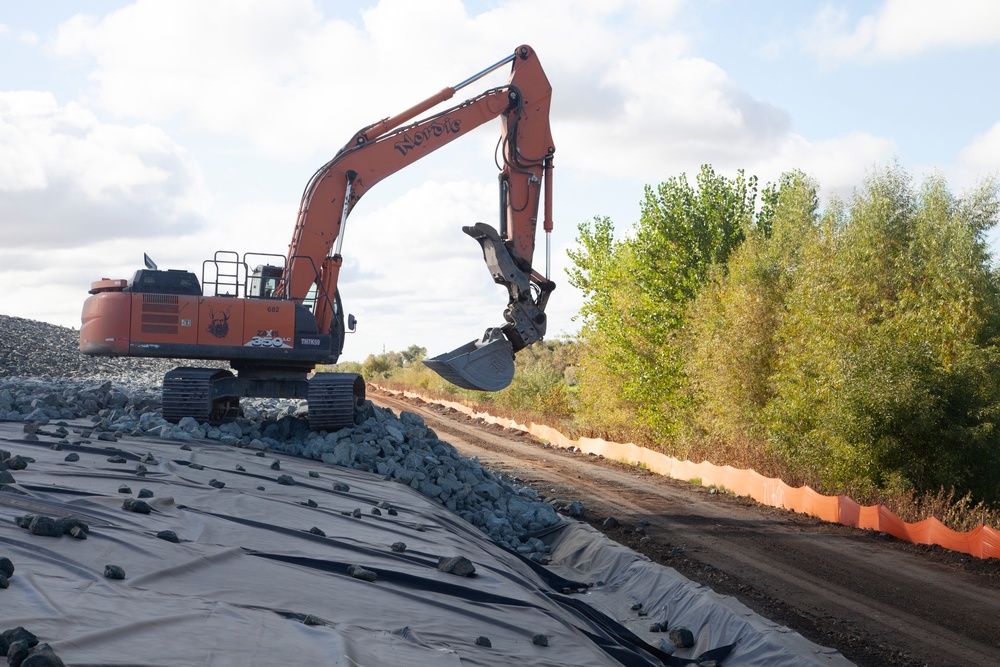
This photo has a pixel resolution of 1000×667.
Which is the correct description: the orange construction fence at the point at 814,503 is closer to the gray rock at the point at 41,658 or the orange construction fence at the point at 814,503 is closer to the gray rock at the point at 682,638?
the gray rock at the point at 682,638

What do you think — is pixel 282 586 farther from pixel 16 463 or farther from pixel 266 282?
pixel 266 282

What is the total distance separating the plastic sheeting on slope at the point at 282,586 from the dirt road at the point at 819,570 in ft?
4.26

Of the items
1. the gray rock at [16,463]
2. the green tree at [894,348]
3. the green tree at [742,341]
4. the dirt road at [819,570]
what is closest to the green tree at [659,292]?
the green tree at [742,341]

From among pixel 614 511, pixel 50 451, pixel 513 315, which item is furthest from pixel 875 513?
pixel 50 451

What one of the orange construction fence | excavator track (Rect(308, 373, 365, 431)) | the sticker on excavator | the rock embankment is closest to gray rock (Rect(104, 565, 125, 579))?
the rock embankment

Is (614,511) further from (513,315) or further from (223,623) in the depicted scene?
(223,623)

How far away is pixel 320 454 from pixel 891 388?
32.9 ft

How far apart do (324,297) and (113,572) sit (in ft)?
34.5

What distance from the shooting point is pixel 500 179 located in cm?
1568

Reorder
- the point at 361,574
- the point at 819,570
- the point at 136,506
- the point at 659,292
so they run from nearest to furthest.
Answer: the point at 361,574
the point at 136,506
the point at 819,570
the point at 659,292

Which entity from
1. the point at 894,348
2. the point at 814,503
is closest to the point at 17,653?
the point at 814,503

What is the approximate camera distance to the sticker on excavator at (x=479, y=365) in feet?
44.5

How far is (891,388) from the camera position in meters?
15.9

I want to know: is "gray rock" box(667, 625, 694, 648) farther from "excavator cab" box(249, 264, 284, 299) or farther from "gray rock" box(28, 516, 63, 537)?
"excavator cab" box(249, 264, 284, 299)
